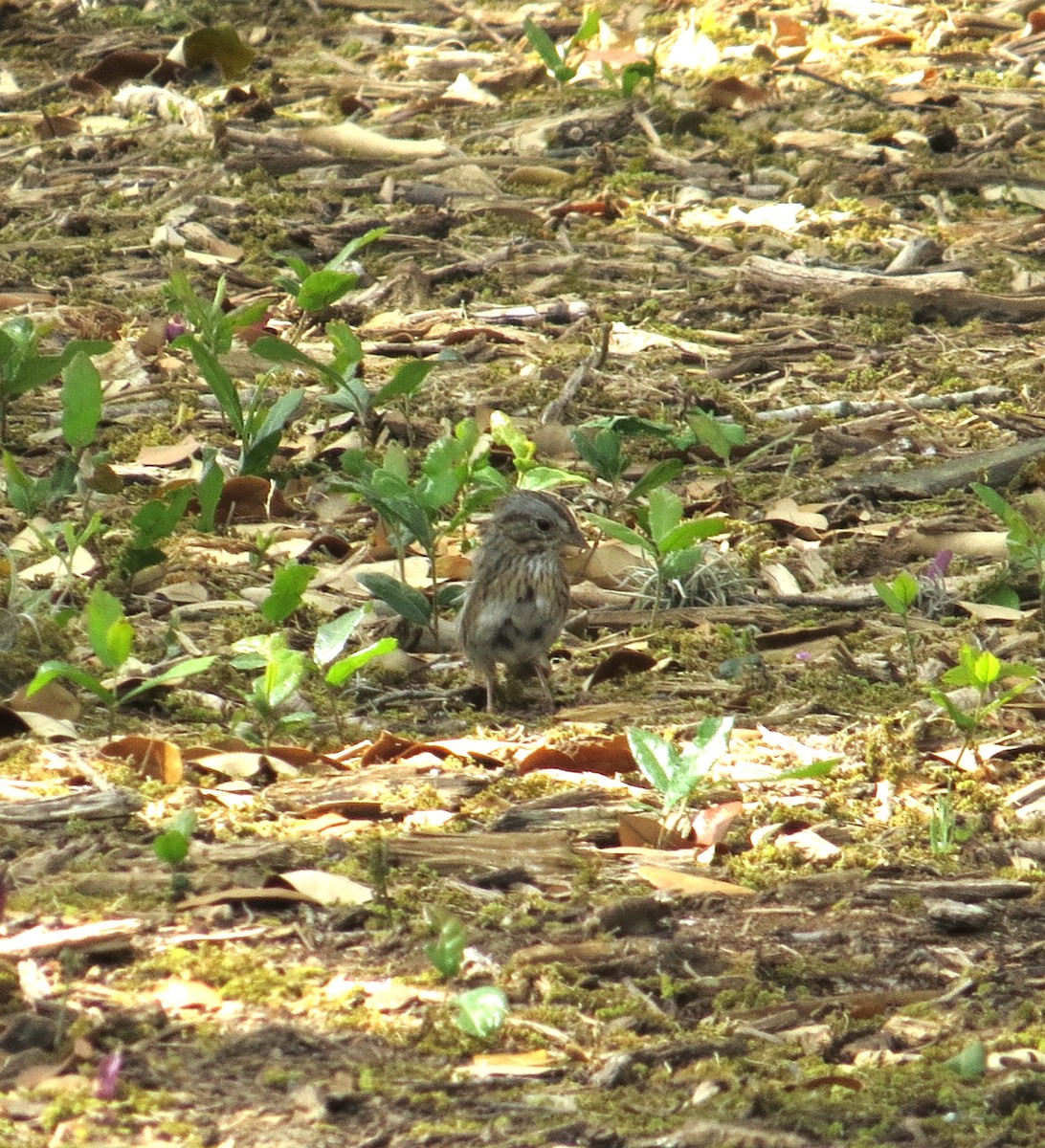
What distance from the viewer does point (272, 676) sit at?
14.5ft

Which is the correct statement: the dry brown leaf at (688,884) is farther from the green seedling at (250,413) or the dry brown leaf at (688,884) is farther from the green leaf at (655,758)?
the green seedling at (250,413)

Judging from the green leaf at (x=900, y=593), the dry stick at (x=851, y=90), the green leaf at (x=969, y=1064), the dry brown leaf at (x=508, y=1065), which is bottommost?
the dry stick at (x=851, y=90)

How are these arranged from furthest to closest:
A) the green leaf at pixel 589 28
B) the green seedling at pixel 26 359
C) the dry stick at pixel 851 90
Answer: the dry stick at pixel 851 90, the green leaf at pixel 589 28, the green seedling at pixel 26 359

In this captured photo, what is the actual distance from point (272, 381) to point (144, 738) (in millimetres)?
3184

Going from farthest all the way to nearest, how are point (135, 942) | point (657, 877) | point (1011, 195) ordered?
point (1011, 195) → point (657, 877) → point (135, 942)

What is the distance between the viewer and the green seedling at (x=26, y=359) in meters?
6.08

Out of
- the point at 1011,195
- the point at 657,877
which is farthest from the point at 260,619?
the point at 1011,195

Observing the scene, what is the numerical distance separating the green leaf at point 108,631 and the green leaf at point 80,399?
4.25 feet

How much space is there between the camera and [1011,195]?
954 centimetres

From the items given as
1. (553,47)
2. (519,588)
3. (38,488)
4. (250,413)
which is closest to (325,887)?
(519,588)

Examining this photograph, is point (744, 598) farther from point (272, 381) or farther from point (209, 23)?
point (209, 23)

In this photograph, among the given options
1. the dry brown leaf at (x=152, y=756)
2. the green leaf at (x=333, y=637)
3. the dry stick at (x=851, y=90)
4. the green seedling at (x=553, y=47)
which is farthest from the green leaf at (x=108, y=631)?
the dry stick at (x=851, y=90)

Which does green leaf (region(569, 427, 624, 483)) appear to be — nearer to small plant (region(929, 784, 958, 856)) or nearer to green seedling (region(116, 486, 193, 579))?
green seedling (region(116, 486, 193, 579))

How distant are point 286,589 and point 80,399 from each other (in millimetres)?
1093
